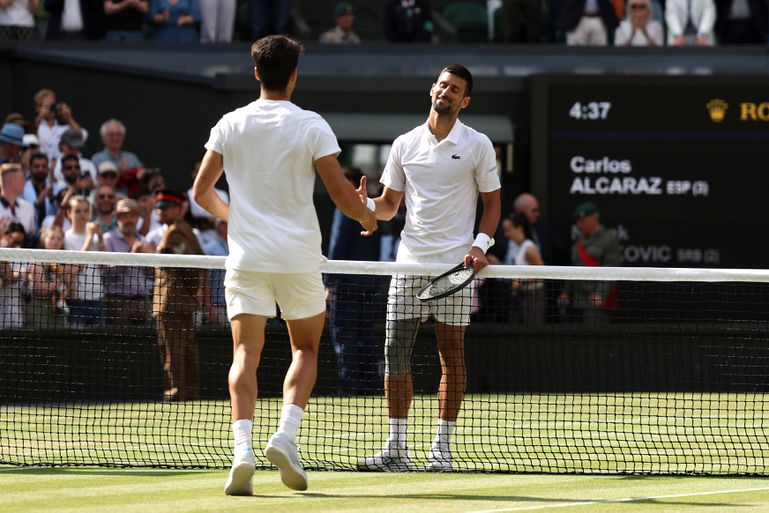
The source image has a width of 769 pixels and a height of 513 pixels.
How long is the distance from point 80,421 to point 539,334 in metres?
4.09

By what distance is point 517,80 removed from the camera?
677 inches

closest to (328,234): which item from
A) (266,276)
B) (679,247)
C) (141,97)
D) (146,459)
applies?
(141,97)

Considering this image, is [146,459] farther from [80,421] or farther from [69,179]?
[69,179]

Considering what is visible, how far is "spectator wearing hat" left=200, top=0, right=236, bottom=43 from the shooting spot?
61.4ft

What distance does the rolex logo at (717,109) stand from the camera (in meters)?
17.2

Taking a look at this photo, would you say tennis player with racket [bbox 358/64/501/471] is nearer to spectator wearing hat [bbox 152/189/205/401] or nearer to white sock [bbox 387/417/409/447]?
white sock [bbox 387/417/409/447]

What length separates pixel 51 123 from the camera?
645 inches

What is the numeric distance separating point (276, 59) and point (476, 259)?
178 cm

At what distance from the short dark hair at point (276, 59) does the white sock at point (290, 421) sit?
147 cm

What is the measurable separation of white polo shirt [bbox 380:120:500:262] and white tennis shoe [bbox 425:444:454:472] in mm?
1047

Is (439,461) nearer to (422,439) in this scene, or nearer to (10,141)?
(422,439)

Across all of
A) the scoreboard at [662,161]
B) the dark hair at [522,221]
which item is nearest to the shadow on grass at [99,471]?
the dark hair at [522,221]

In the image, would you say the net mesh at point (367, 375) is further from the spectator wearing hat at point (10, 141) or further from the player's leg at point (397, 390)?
the spectator wearing hat at point (10, 141)

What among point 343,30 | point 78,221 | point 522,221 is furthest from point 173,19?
point 522,221
